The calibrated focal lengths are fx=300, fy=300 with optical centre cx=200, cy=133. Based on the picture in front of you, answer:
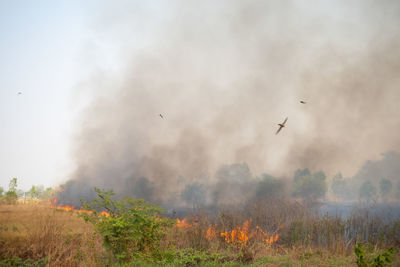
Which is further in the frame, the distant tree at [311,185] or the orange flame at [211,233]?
the distant tree at [311,185]

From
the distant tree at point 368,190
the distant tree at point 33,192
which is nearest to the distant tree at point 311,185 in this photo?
the distant tree at point 368,190

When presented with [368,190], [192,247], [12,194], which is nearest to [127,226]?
[192,247]

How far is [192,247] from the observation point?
13.0 m

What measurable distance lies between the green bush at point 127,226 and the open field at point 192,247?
440 millimetres

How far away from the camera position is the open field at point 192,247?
997cm

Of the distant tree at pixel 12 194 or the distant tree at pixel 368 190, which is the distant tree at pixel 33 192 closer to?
the distant tree at pixel 12 194

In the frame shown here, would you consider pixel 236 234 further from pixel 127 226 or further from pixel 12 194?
pixel 12 194

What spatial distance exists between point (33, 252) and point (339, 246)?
41.1 feet

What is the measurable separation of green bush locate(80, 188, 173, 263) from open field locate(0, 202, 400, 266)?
440mm

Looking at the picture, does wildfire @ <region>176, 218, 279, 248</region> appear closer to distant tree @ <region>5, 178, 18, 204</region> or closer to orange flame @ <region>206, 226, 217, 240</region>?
orange flame @ <region>206, 226, 217, 240</region>

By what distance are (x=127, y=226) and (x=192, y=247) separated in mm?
4625

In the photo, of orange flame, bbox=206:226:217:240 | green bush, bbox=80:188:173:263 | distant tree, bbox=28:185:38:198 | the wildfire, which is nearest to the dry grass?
green bush, bbox=80:188:173:263

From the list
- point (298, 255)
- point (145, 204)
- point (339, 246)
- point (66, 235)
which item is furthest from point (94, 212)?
point (339, 246)

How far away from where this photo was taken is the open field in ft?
32.7
